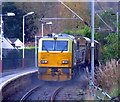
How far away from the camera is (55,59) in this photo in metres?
16.1

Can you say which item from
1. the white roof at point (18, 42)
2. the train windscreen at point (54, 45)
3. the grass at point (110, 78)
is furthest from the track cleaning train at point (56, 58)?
the white roof at point (18, 42)

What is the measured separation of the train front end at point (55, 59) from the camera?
16.0m

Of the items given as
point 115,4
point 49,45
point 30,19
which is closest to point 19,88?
point 49,45

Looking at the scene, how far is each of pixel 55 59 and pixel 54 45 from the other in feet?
2.85

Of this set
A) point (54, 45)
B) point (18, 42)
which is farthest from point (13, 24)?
point (54, 45)

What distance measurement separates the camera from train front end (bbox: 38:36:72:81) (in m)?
16.0

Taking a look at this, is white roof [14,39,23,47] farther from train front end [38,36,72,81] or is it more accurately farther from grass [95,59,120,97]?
grass [95,59,120,97]

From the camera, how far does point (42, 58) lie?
53.2 ft

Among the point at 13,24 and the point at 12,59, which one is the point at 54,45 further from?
the point at 13,24

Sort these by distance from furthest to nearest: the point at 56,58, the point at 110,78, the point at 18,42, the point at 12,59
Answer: the point at 18,42 < the point at 12,59 < the point at 56,58 < the point at 110,78

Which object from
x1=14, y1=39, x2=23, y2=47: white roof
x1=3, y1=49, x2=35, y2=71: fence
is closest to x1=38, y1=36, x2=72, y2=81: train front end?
x1=3, y1=49, x2=35, y2=71: fence

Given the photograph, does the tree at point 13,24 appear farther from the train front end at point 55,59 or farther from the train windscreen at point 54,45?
the train front end at point 55,59

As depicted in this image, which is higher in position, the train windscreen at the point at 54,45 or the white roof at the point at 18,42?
the white roof at the point at 18,42

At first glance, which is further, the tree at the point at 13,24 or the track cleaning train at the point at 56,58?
the tree at the point at 13,24
